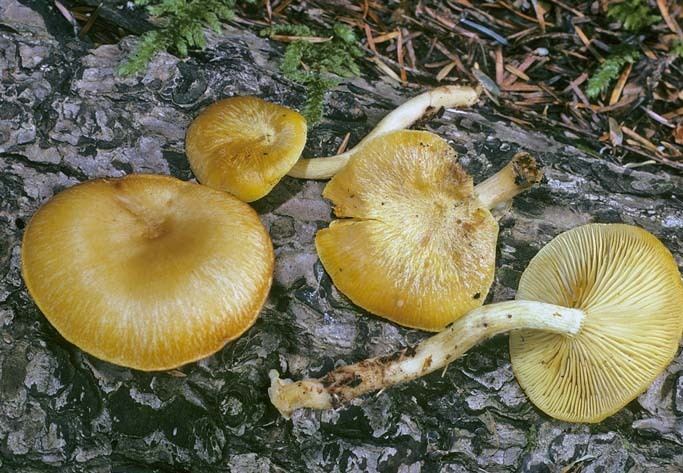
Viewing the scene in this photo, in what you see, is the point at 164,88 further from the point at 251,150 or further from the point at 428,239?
the point at 428,239

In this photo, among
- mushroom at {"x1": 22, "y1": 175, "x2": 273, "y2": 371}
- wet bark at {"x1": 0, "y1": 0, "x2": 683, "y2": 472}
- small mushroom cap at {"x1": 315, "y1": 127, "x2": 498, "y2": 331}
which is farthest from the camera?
small mushroom cap at {"x1": 315, "y1": 127, "x2": 498, "y2": 331}

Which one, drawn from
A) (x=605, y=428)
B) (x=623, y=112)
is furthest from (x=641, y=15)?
(x=605, y=428)

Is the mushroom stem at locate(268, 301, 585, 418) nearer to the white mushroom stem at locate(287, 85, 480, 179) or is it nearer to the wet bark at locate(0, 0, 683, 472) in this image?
the wet bark at locate(0, 0, 683, 472)

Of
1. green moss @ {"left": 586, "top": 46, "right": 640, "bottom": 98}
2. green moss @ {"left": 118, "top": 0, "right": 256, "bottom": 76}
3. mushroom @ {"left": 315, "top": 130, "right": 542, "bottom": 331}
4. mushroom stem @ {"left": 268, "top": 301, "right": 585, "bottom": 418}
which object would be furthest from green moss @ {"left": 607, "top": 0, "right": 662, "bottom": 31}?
green moss @ {"left": 118, "top": 0, "right": 256, "bottom": 76}

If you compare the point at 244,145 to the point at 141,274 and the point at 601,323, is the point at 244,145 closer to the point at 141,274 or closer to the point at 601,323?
the point at 141,274

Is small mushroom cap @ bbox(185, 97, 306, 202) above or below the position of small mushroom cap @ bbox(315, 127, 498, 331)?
above

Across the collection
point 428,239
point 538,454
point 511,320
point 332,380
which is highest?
point 428,239
